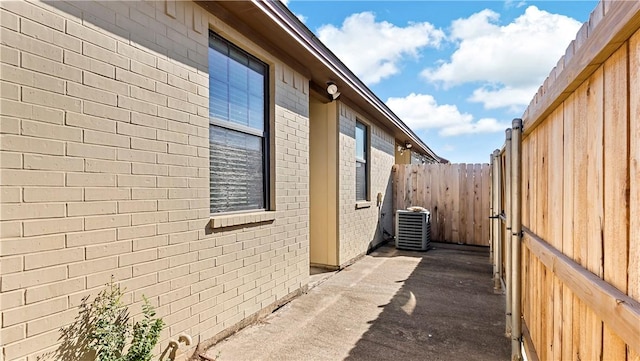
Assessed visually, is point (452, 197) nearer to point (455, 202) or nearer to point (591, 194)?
point (455, 202)

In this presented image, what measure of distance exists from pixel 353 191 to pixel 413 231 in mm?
2127

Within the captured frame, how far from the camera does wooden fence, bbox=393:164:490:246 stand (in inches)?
318

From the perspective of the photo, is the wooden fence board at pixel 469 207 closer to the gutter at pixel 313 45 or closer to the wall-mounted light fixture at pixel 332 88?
the gutter at pixel 313 45

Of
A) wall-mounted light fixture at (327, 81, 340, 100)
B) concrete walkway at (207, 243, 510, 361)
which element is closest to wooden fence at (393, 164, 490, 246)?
concrete walkway at (207, 243, 510, 361)

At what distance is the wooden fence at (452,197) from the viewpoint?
8086 mm

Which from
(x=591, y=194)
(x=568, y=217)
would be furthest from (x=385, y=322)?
(x=591, y=194)

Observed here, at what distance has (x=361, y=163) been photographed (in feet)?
23.3

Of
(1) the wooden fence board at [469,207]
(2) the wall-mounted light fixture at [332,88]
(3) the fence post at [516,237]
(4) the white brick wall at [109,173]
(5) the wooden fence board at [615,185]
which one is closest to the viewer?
(5) the wooden fence board at [615,185]

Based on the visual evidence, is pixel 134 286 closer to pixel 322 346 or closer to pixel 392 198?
pixel 322 346

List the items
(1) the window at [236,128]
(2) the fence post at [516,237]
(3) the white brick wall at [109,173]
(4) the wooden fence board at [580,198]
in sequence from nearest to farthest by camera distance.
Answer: (4) the wooden fence board at [580,198]
(3) the white brick wall at [109,173]
(2) the fence post at [516,237]
(1) the window at [236,128]

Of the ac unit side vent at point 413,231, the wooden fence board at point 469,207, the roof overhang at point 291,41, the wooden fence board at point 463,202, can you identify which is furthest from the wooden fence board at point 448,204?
the roof overhang at point 291,41

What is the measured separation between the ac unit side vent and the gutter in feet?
8.14

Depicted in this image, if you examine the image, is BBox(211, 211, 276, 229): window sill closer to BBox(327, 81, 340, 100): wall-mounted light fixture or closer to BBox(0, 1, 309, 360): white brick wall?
BBox(0, 1, 309, 360): white brick wall

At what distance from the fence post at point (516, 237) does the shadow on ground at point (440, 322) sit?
1.23 feet
